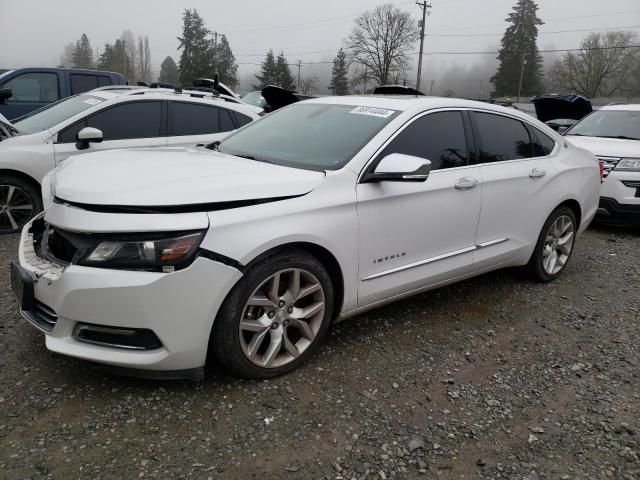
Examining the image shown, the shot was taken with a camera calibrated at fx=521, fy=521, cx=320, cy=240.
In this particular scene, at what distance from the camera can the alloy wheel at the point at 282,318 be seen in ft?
8.95

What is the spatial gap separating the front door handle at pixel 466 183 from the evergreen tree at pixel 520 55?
65.5 metres

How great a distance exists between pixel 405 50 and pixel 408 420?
218ft

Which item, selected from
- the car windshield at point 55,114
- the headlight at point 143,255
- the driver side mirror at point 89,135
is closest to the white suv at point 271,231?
the headlight at point 143,255

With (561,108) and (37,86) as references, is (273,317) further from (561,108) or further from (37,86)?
(561,108)

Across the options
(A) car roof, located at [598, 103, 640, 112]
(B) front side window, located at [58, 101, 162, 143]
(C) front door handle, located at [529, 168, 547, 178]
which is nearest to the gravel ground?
(C) front door handle, located at [529, 168, 547, 178]

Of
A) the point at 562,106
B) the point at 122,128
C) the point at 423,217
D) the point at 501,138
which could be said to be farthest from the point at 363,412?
the point at 562,106

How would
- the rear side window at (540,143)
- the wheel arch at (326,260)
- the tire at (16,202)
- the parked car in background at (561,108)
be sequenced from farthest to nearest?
the parked car in background at (561,108) < the tire at (16,202) < the rear side window at (540,143) < the wheel arch at (326,260)

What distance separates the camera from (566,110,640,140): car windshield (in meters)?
7.49

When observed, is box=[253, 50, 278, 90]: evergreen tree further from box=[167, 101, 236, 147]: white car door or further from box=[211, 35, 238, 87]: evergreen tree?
box=[167, 101, 236, 147]: white car door

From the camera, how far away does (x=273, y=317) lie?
9.20 ft

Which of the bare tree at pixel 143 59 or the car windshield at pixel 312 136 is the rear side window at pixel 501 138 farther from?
the bare tree at pixel 143 59

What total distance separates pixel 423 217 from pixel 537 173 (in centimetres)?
146

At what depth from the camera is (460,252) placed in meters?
3.70

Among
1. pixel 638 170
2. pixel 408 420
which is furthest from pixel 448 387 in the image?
pixel 638 170
